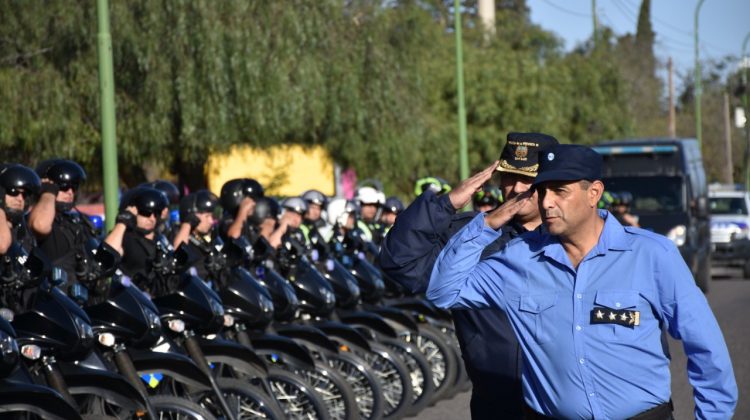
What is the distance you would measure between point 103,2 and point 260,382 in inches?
213

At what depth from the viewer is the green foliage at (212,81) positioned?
19844mm

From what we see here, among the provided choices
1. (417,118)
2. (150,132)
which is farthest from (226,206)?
(417,118)

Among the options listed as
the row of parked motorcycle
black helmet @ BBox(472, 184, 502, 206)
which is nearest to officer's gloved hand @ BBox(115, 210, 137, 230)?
the row of parked motorcycle

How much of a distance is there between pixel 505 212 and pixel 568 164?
40 centimetres

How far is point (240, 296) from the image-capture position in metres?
8.82

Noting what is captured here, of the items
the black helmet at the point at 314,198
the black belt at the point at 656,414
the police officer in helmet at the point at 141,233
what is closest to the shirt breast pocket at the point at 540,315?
the black belt at the point at 656,414

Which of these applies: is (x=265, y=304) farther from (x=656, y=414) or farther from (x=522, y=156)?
(x=656, y=414)

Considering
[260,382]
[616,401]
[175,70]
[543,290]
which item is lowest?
[260,382]

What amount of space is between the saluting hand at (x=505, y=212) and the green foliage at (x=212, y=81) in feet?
51.1

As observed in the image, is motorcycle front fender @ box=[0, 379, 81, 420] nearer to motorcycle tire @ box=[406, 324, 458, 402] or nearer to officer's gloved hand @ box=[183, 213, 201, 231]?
officer's gloved hand @ box=[183, 213, 201, 231]

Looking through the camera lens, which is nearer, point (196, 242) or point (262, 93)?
point (196, 242)

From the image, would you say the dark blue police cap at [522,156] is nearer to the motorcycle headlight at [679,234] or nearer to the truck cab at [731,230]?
the motorcycle headlight at [679,234]

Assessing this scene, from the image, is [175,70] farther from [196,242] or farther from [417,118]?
[196,242]

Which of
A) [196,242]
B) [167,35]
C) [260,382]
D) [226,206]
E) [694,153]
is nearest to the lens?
[260,382]
